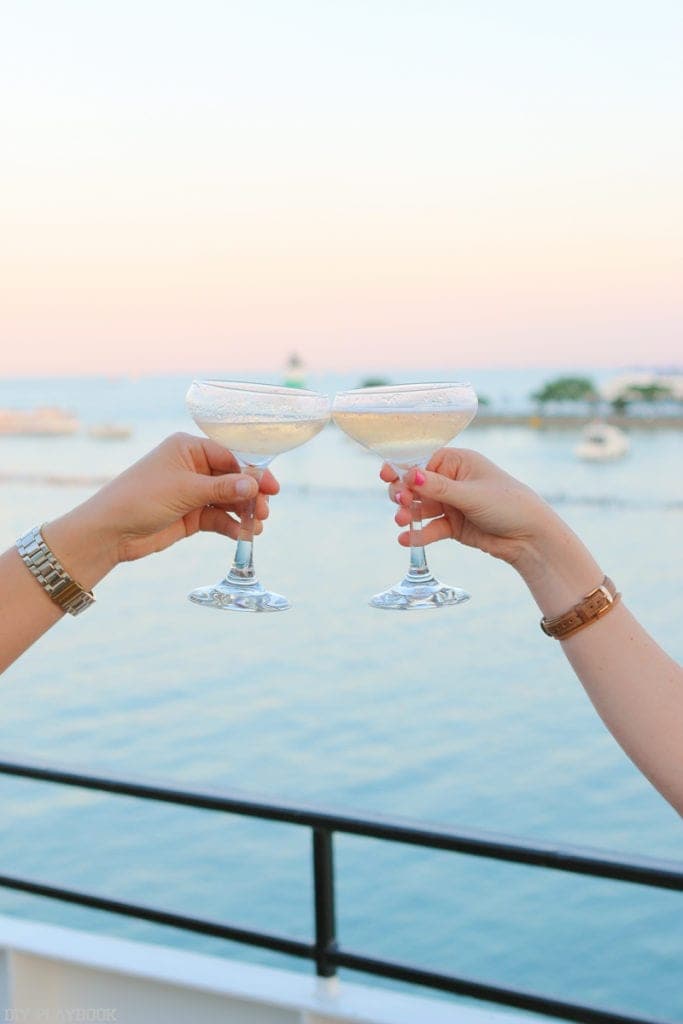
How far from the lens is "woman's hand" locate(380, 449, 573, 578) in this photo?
40.7 inches

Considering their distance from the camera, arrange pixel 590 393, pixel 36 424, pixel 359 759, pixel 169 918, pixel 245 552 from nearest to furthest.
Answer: pixel 245 552, pixel 169 918, pixel 359 759, pixel 590 393, pixel 36 424

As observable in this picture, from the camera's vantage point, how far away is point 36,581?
104 centimetres

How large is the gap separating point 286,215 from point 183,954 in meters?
46.9

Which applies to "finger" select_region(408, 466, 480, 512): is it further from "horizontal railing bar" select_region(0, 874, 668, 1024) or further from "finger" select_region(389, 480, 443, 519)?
"horizontal railing bar" select_region(0, 874, 668, 1024)

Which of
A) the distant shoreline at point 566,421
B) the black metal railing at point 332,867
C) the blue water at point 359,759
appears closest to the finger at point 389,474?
the black metal railing at point 332,867

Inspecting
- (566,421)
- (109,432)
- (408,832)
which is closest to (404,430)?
(408,832)

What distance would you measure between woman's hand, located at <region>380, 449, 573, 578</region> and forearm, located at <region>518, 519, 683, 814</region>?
0.02 meters

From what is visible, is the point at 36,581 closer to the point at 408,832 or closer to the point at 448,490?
the point at 448,490

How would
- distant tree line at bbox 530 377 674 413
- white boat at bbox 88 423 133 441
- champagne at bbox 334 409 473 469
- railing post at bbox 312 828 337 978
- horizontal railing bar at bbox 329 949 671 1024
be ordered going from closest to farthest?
1. champagne at bbox 334 409 473 469
2. horizontal railing bar at bbox 329 949 671 1024
3. railing post at bbox 312 828 337 978
4. distant tree line at bbox 530 377 674 413
5. white boat at bbox 88 423 133 441

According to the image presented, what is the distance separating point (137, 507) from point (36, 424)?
174 ft

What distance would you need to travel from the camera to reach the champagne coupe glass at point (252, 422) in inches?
42.6

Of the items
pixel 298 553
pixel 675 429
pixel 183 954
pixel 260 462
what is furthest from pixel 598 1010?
pixel 675 429

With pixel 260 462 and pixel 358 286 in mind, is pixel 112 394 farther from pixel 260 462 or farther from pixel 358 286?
pixel 260 462

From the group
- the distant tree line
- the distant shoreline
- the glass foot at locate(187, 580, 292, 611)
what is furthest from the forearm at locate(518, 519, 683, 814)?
the distant tree line
